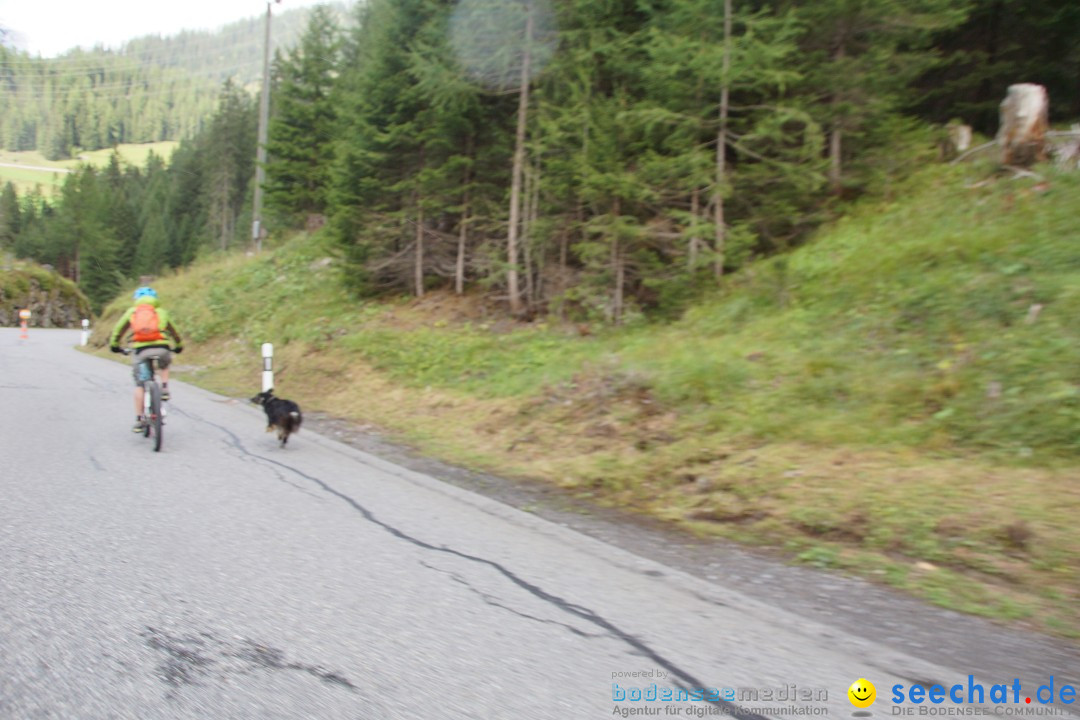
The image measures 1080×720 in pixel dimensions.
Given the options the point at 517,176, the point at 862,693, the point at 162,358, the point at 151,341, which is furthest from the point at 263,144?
the point at 862,693

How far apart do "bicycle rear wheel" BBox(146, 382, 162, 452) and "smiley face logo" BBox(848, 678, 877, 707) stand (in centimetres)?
770

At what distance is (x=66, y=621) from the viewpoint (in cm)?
340

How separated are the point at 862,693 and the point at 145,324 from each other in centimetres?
912

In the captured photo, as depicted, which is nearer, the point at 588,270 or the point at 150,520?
the point at 150,520

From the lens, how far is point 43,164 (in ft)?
513

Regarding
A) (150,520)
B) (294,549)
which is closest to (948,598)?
(294,549)

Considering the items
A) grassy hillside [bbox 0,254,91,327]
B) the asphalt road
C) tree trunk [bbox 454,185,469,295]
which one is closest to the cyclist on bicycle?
the asphalt road

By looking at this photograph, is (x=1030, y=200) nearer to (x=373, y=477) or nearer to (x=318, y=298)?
(x=373, y=477)

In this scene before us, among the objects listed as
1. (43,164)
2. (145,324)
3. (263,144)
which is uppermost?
(43,164)

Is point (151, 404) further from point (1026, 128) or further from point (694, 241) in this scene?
point (1026, 128)

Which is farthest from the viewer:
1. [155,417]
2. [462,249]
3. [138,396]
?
[462,249]

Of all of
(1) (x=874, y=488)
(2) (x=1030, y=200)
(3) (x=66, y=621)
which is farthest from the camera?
(2) (x=1030, y=200)

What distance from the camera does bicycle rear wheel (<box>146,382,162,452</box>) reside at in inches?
315

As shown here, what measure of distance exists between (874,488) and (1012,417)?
65.4 inches
